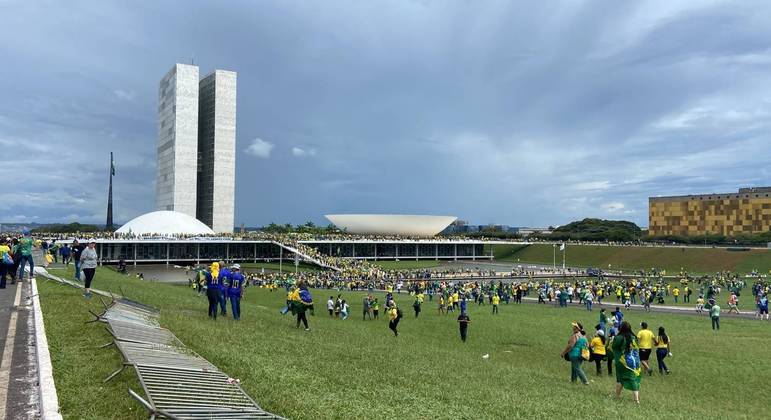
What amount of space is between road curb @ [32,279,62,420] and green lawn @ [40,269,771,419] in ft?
0.49

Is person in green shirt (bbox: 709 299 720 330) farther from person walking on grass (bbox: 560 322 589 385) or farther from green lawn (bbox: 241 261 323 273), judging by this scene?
green lawn (bbox: 241 261 323 273)

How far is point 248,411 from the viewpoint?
17.2 feet

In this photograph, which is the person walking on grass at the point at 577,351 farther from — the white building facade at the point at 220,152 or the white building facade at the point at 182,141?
the white building facade at the point at 182,141

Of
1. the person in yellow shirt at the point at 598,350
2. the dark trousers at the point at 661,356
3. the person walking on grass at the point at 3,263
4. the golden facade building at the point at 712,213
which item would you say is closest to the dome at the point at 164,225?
the person walking on grass at the point at 3,263

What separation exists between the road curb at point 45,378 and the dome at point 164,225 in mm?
68406

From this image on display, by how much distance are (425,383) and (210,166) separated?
92192 mm

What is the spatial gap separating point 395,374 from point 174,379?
4.20 m

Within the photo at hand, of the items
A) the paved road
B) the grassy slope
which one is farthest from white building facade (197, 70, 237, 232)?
the paved road

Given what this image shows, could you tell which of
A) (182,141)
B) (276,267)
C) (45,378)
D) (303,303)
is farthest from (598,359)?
(182,141)

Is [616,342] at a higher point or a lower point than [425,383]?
higher

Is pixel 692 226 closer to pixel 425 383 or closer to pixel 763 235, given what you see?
pixel 763 235

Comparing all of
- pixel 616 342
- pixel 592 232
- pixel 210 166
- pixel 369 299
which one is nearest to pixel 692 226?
pixel 592 232

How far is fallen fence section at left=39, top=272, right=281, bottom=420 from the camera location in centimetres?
498

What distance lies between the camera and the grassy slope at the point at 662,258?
208 ft
